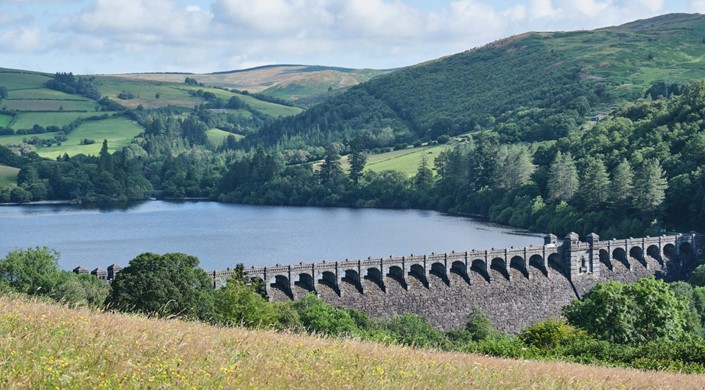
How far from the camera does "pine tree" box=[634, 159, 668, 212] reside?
12131cm

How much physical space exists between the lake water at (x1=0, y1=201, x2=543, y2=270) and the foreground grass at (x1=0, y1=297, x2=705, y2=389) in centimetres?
7985

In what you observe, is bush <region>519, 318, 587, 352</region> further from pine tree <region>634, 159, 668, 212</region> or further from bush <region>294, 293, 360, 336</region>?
pine tree <region>634, 159, 668, 212</region>

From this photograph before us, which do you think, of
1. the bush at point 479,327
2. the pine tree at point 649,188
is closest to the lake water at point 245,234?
the pine tree at point 649,188

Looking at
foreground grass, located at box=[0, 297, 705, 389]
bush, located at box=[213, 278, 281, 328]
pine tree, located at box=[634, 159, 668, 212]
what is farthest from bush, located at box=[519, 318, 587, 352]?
pine tree, located at box=[634, 159, 668, 212]

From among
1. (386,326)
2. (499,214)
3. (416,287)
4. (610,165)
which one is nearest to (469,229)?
(499,214)

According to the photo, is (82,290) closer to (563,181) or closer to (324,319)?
(324,319)

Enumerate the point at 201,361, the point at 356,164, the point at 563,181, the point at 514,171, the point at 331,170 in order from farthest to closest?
the point at 331,170 < the point at 356,164 < the point at 514,171 < the point at 563,181 < the point at 201,361

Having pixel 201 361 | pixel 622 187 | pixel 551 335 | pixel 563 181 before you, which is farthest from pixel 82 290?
pixel 563 181

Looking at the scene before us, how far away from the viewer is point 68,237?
129125 millimetres

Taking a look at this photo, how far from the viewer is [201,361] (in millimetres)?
17734

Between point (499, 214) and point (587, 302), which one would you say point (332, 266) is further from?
point (499, 214)

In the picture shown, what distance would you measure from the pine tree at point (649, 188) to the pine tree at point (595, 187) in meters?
6.05

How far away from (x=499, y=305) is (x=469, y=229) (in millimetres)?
51300

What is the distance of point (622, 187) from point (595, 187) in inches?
237
